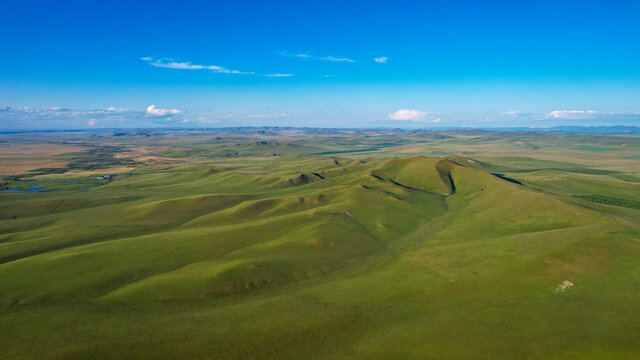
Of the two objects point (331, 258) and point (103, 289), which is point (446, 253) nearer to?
point (331, 258)

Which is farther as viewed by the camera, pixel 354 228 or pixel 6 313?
pixel 354 228

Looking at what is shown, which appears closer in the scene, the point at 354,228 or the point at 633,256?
the point at 633,256

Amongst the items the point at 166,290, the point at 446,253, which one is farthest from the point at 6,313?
the point at 446,253

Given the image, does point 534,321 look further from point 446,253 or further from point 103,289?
point 103,289

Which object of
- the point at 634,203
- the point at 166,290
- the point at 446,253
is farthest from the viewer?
the point at 634,203

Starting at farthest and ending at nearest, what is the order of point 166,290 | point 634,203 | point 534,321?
1. point 634,203
2. point 166,290
3. point 534,321

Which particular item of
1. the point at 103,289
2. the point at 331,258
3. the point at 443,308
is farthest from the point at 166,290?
the point at 443,308

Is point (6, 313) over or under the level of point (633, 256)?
under

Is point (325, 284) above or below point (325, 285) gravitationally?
below

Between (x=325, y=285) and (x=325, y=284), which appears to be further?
(x=325, y=284)
